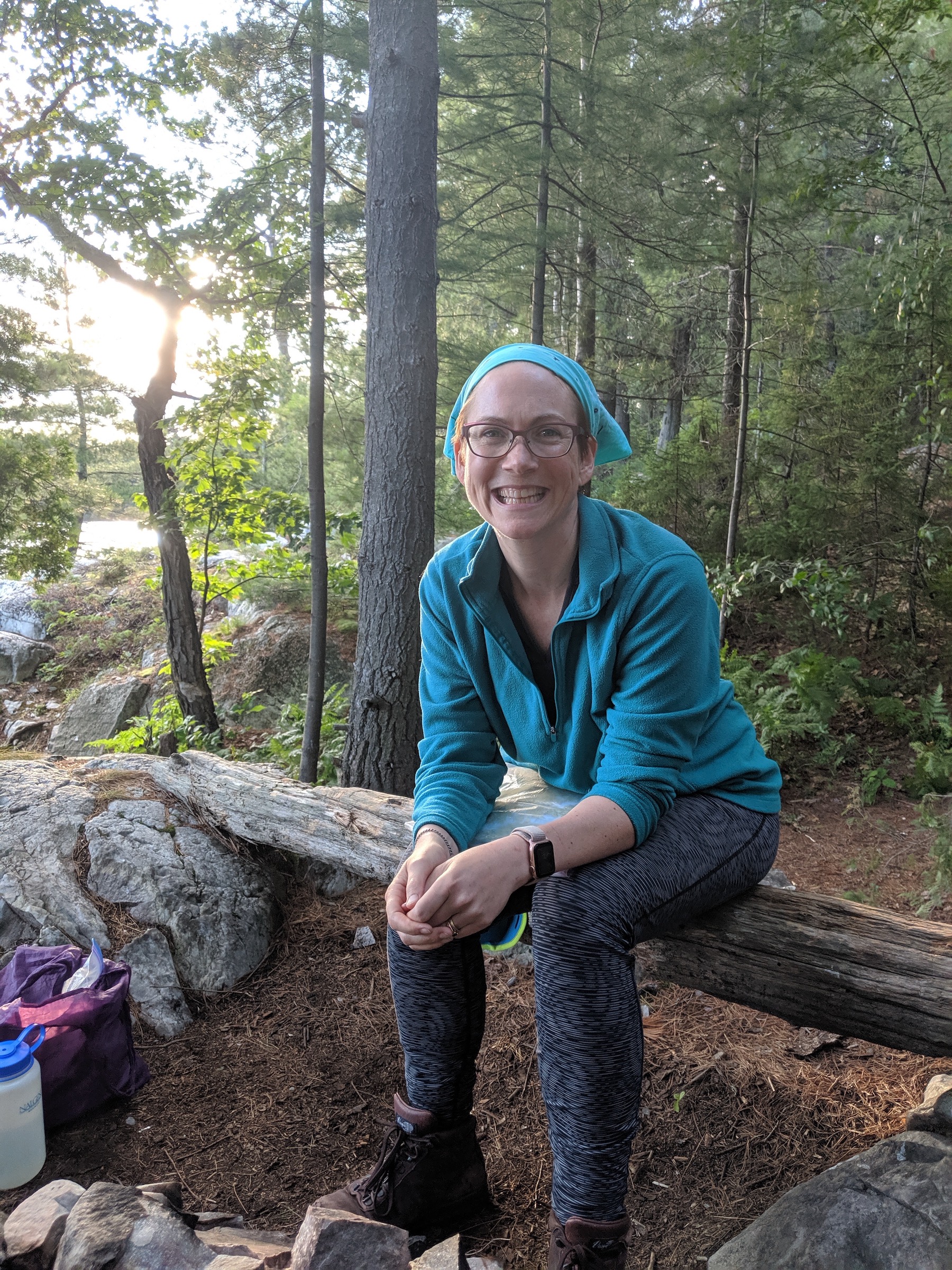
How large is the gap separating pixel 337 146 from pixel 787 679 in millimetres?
5638

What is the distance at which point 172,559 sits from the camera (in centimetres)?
742

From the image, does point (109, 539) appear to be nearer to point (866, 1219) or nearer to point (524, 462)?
point (524, 462)

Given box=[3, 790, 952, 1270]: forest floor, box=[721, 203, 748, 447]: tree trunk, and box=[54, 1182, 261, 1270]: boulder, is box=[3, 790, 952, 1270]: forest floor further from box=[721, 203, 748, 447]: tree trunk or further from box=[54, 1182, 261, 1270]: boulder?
box=[721, 203, 748, 447]: tree trunk

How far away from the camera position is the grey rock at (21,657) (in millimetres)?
11914

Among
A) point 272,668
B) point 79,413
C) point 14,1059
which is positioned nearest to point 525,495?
point 14,1059

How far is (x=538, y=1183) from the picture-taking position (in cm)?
220

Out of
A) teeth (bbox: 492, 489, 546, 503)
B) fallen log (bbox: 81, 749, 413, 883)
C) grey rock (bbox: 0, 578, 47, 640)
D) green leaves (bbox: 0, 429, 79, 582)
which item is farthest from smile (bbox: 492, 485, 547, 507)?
grey rock (bbox: 0, 578, 47, 640)

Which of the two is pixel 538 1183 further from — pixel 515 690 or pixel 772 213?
pixel 772 213

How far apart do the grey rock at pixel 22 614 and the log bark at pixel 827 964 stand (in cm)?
1298

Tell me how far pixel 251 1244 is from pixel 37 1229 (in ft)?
1.60

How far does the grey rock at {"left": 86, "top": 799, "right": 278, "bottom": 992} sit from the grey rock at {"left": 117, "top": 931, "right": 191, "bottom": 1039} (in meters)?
0.05

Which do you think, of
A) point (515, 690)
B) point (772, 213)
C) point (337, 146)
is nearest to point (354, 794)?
point (515, 690)

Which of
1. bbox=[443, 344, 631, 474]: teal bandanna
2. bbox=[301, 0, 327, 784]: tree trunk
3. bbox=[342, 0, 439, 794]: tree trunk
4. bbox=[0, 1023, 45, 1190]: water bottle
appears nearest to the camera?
bbox=[443, 344, 631, 474]: teal bandanna

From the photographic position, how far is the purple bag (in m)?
2.60
